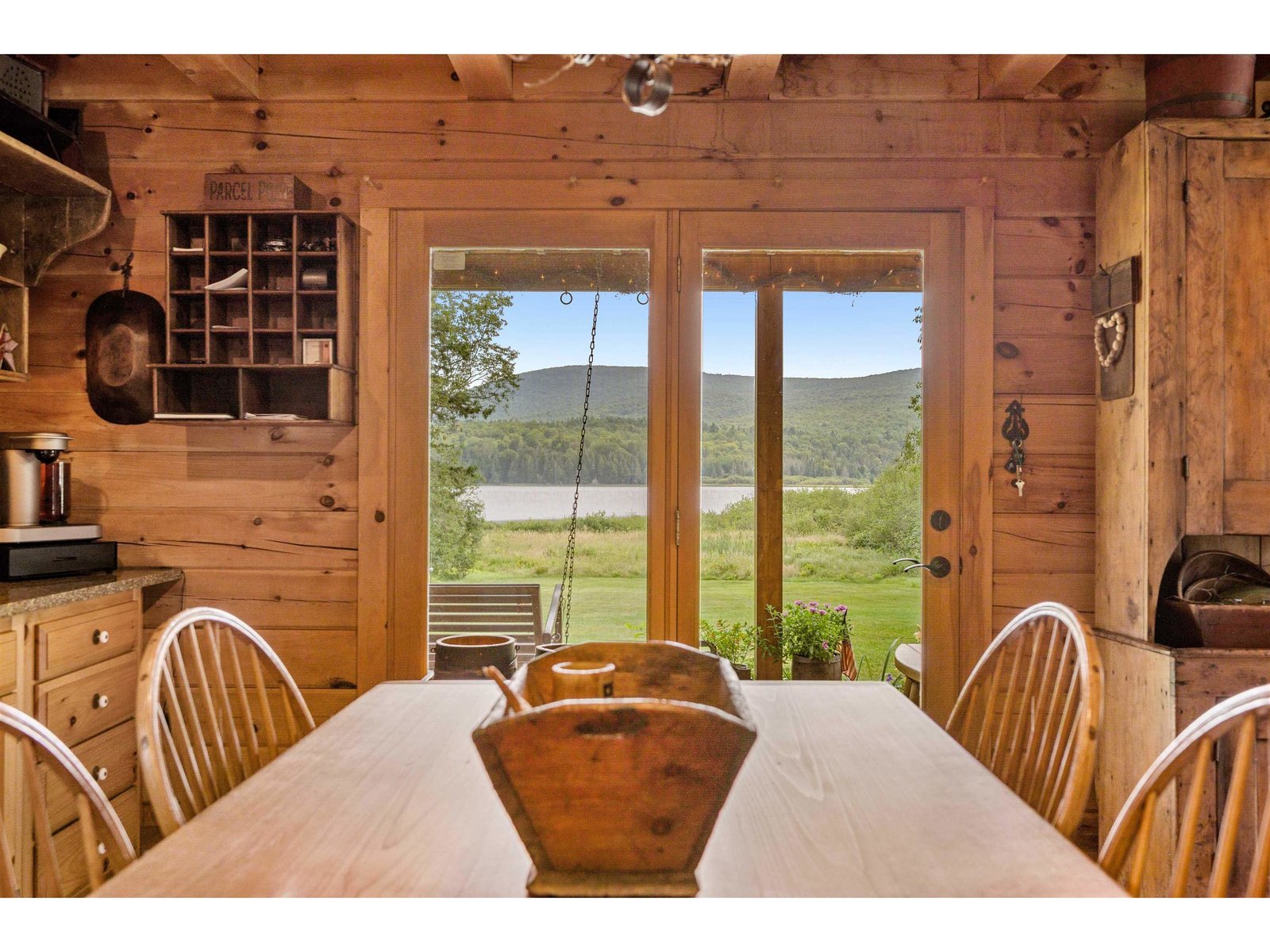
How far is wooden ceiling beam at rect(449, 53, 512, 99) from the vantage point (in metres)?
2.44

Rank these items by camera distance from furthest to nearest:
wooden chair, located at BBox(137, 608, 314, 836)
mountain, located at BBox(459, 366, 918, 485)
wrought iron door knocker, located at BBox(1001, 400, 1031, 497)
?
mountain, located at BBox(459, 366, 918, 485) → wrought iron door knocker, located at BBox(1001, 400, 1031, 497) → wooden chair, located at BBox(137, 608, 314, 836)

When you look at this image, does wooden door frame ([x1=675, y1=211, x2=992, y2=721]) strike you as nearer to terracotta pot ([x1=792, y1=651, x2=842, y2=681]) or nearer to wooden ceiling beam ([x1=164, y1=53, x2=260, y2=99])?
terracotta pot ([x1=792, y1=651, x2=842, y2=681])

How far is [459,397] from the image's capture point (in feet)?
9.26

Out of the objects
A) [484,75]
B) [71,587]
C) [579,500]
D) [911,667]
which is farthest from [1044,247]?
[71,587]

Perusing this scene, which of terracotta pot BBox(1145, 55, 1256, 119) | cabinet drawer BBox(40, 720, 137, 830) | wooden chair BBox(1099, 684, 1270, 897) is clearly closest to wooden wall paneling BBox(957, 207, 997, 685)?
terracotta pot BBox(1145, 55, 1256, 119)

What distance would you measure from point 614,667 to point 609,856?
393mm

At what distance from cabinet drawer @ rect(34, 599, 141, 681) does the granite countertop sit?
0.19ft

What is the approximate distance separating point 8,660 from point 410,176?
1.72 metres

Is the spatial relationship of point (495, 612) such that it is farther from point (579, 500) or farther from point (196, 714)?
point (196, 714)

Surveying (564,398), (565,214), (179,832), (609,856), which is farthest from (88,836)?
(565,214)

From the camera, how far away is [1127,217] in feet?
8.07

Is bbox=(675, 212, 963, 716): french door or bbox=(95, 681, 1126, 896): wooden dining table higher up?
bbox=(675, 212, 963, 716): french door
